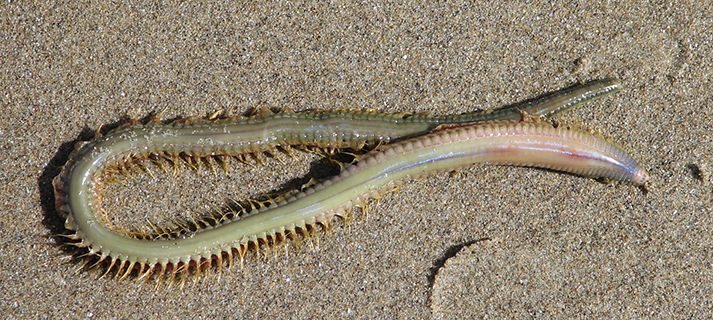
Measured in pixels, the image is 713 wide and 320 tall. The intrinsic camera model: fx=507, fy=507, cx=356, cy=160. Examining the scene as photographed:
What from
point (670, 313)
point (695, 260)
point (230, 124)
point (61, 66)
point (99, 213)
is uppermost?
point (61, 66)

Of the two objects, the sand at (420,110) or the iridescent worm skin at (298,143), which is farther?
the sand at (420,110)

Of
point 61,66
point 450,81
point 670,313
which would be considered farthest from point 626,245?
point 61,66

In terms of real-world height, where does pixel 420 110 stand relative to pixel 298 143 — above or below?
above

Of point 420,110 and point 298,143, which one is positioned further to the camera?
point 420,110

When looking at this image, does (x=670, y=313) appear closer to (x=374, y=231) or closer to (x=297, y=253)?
(x=374, y=231)
